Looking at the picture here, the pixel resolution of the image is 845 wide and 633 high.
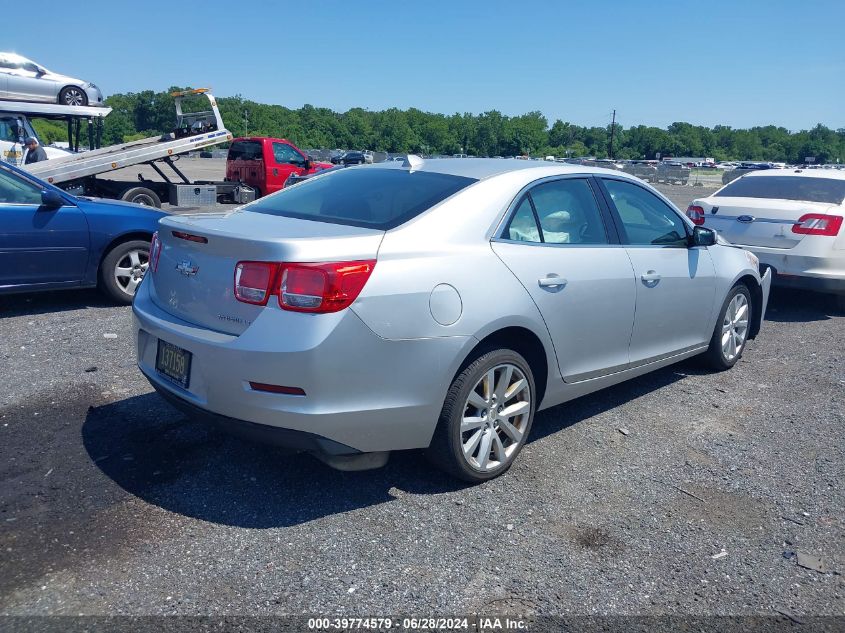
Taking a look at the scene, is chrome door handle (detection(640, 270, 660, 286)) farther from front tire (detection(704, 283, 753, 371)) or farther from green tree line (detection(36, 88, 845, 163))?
green tree line (detection(36, 88, 845, 163))

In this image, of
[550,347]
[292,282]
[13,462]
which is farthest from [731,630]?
[13,462]

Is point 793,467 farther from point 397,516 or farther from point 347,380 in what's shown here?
point 347,380

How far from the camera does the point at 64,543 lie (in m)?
3.18

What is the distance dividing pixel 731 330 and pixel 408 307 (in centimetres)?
369

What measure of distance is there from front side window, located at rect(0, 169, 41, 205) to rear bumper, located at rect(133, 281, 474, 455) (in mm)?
4179

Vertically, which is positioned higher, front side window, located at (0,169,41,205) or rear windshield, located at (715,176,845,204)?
rear windshield, located at (715,176,845,204)

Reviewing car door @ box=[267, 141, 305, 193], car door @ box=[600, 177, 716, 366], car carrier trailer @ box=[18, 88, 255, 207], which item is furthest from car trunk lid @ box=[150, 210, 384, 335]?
car door @ box=[267, 141, 305, 193]

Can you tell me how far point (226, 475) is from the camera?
3.85 meters

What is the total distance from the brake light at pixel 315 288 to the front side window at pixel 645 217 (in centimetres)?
227

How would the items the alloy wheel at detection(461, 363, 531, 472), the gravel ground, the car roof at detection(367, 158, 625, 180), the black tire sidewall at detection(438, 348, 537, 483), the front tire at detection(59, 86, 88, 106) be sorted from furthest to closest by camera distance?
the front tire at detection(59, 86, 88, 106)
the car roof at detection(367, 158, 625, 180)
the alloy wheel at detection(461, 363, 531, 472)
the black tire sidewall at detection(438, 348, 537, 483)
the gravel ground

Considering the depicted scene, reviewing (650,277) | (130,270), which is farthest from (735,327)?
(130,270)

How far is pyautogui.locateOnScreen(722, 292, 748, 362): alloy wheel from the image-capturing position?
19.4 feet

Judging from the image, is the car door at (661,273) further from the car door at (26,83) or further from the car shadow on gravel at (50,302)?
the car door at (26,83)

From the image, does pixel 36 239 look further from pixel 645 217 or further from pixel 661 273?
pixel 661 273
